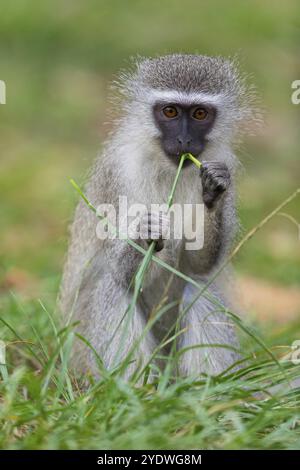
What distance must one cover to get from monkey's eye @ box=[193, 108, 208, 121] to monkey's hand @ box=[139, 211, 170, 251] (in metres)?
0.93

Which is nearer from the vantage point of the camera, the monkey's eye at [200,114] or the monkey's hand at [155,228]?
the monkey's hand at [155,228]

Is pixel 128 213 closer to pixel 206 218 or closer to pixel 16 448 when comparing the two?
pixel 206 218

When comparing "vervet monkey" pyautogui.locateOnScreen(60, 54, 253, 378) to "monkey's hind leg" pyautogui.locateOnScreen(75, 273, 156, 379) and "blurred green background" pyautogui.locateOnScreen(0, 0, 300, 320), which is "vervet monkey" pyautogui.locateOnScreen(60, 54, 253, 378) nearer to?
"monkey's hind leg" pyautogui.locateOnScreen(75, 273, 156, 379)

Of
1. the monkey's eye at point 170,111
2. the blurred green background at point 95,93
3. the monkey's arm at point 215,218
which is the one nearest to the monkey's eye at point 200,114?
the monkey's eye at point 170,111

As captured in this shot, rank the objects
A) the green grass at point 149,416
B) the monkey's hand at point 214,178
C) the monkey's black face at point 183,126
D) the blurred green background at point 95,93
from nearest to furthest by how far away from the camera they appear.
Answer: the green grass at point 149,416 < the monkey's hand at point 214,178 < the monkey's black face at point 183,126 < the blurred green background at point 95,93

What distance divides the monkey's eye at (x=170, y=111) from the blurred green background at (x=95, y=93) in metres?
4.60

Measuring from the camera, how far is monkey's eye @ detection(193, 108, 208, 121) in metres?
6.77

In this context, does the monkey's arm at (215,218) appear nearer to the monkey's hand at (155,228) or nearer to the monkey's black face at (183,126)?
the monkey's black face at (183,126)

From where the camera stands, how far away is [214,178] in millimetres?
6332

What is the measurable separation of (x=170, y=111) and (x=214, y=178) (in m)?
0.74

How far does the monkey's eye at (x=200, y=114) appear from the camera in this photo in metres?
6.77

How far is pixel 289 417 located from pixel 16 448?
1.55 metres

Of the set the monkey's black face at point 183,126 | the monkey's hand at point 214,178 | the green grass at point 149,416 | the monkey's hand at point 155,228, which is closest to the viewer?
the green grass at point 149,416

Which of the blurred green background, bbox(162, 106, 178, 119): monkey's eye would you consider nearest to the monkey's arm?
bbox(162, 106, 178, 119): monkey's eye
